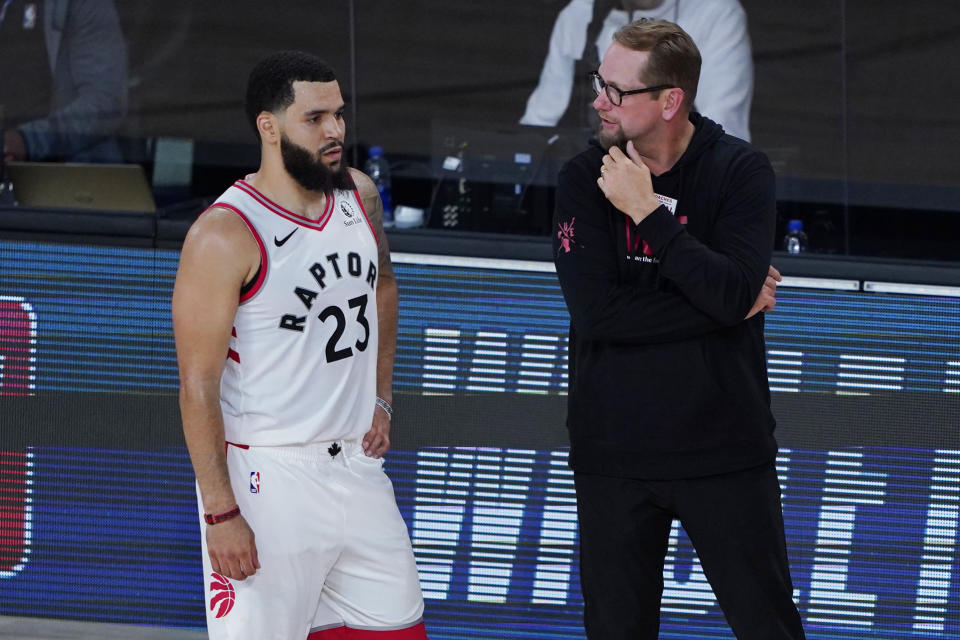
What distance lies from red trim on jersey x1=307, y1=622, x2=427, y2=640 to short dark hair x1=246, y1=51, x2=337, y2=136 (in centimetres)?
120

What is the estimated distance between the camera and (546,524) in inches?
153

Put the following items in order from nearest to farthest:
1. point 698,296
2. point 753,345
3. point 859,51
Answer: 1. point 698,296
2. point 753,345
3. point 859,51

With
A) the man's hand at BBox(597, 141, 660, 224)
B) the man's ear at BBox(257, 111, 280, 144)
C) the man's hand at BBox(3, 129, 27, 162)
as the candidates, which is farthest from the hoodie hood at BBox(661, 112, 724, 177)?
the man's hand at BBox(3, 129, 27, 162)

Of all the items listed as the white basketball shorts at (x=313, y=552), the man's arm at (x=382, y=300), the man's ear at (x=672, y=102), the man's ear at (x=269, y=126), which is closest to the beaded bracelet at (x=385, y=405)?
the man's arm at (x=382, y=300)

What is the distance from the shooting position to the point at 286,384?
274cm

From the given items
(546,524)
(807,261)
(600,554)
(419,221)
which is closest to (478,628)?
(546,524)

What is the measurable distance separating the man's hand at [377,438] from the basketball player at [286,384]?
0.17 metres

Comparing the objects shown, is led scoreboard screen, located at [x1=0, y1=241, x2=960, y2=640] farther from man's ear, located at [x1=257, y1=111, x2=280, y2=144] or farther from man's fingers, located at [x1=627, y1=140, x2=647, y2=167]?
man's ear, located at [x1=257, y1=111, x2=280, y2=144]

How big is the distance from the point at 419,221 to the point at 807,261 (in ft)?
8.52

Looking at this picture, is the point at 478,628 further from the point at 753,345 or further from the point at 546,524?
the point at 753,345

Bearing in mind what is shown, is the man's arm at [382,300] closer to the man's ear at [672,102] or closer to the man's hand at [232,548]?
the man's hand at [232,548]

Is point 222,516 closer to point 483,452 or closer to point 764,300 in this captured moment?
point 764,300

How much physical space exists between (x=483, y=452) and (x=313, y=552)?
47.5 inches

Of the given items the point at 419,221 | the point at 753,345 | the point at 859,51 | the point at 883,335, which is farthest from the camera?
the point at 859,51
